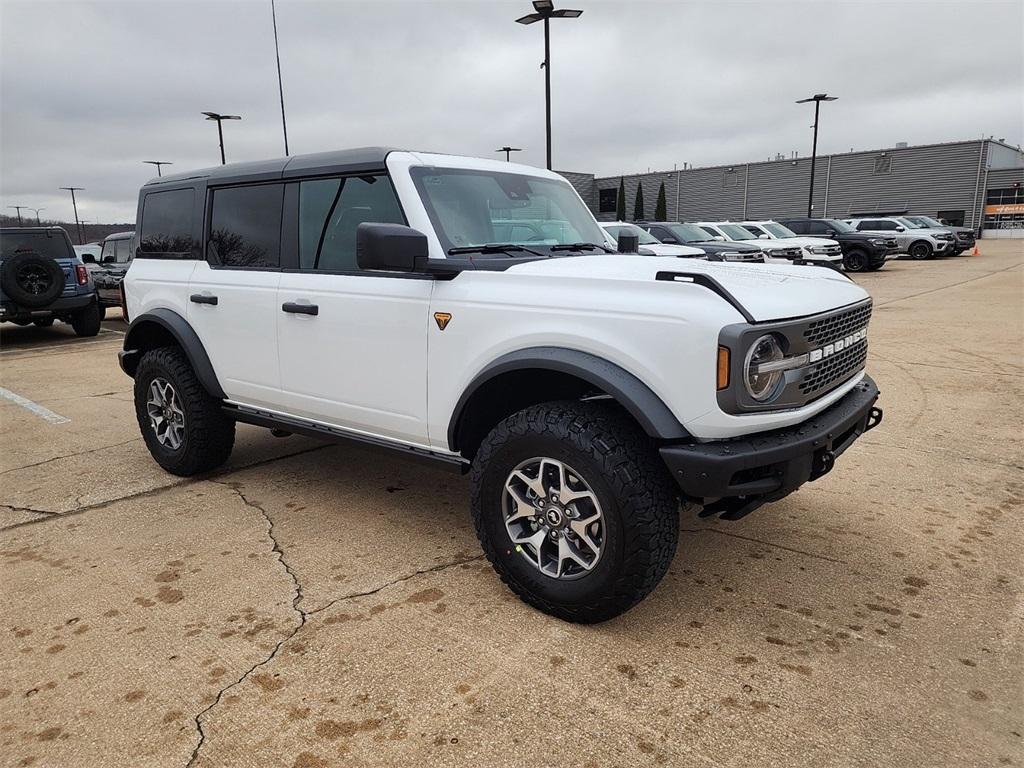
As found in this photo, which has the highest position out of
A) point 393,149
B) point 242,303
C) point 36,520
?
point 393,149

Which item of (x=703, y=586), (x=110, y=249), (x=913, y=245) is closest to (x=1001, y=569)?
(x=703, y=586)

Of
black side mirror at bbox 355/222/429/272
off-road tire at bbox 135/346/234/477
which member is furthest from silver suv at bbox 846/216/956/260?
black side mirror at bbox 355/222/429/272

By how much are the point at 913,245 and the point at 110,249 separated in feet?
84.6

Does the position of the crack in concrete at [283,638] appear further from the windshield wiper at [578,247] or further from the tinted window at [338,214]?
the windshield wiper at [578,247]

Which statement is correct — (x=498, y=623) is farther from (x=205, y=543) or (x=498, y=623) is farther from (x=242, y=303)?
(x=242, y=303)

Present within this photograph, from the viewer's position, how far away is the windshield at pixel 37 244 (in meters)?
11.2

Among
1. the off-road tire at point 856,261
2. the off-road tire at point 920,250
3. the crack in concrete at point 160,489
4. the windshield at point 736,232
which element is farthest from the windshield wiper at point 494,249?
the off-road tire at point 920,250

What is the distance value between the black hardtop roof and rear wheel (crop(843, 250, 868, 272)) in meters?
21.1

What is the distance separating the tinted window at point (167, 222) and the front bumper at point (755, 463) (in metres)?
3.51

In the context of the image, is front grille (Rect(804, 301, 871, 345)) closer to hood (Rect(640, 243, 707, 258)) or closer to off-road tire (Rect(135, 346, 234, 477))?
hood (Rect(640, 243, 707, 258))

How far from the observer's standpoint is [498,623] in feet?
9.46

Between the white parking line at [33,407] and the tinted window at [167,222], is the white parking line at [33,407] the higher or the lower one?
the lower one

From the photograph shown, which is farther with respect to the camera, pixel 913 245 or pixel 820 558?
pixel 913 245

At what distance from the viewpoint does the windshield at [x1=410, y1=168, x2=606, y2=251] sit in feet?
11.2
